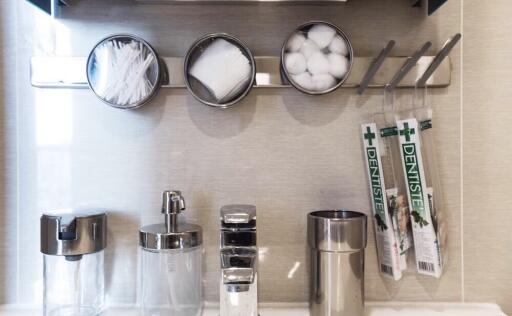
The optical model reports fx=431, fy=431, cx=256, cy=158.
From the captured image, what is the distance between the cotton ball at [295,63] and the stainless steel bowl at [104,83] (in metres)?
0.21

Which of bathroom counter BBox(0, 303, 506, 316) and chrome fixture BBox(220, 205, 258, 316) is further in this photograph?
bathroom counter BBox(0, 303, 506, 316)

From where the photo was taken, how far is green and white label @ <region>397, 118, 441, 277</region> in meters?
0.68

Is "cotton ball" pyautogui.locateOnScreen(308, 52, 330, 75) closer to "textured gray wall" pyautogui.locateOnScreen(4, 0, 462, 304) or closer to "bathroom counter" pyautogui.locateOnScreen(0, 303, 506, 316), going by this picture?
"textured gray wall" pyautogui.locateOnScreen(4, 0, 462, 304)

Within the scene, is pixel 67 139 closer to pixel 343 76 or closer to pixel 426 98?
pixel 343 76

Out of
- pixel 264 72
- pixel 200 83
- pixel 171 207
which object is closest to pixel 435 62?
pixel 264 72

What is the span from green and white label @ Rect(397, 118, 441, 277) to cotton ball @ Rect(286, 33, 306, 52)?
0.20 metres

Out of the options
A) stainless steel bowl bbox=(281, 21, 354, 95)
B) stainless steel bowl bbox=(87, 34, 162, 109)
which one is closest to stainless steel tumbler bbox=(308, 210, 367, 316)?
stainless steel bowl bbox=(281, 21, 354, 95)

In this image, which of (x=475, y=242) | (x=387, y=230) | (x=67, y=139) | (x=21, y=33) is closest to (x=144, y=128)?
(x=67, y=139)

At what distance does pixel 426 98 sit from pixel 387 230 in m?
0.24

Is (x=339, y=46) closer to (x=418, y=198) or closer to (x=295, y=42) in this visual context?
(x=295, y=42)

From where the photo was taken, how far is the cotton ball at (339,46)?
69 centimetres

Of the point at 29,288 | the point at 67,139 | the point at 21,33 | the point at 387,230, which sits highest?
the point at 21,33

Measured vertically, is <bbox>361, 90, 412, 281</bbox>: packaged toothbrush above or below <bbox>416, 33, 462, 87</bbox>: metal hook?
below

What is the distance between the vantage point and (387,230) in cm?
71
